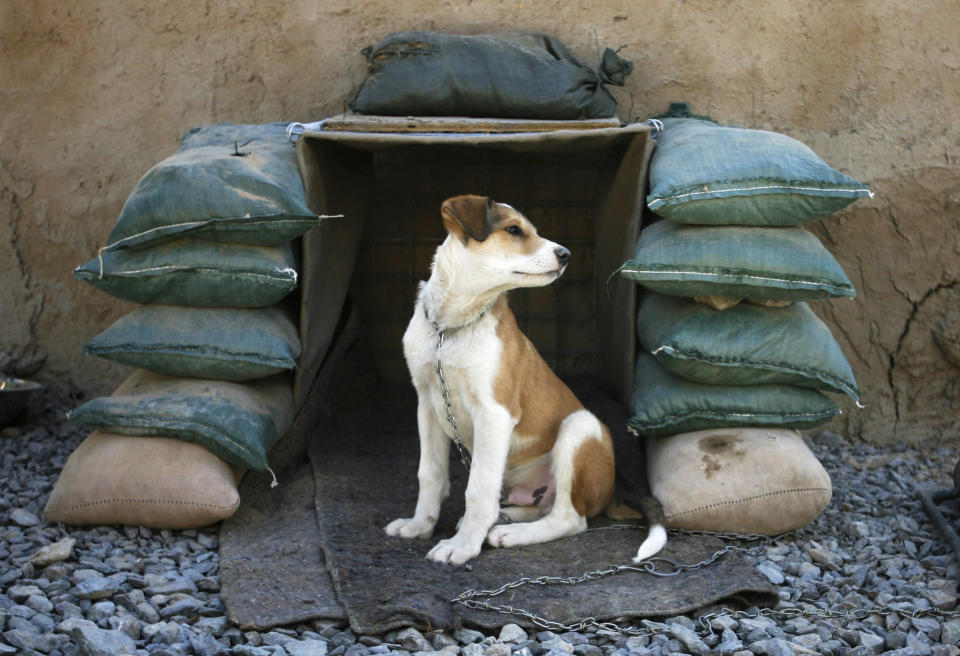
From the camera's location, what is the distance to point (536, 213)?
6.16m

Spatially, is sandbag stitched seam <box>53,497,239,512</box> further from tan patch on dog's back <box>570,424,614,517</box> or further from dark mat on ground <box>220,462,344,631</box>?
tan patch on dog's back <box>570,424,614,517</box>

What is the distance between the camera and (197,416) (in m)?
4.17

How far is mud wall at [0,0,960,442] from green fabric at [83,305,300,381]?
180 cm

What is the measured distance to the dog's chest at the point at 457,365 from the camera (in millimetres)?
3916

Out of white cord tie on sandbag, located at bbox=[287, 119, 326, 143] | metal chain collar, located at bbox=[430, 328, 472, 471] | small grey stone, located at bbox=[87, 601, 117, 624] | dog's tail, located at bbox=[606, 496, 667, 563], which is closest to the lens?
small grey stone, located at bbox=[87, 601, 117, 624]

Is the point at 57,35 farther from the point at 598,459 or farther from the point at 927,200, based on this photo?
the point at 927,200

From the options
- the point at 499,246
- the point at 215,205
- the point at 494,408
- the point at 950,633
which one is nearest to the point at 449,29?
the point at 215,205

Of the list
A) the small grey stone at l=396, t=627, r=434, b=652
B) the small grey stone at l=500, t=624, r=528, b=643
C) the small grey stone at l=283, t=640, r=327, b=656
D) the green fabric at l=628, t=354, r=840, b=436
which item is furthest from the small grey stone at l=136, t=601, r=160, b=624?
the green fabric at l=628, t=354, r=840, b=436

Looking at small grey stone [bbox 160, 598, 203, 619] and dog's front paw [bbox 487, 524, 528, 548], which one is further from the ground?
small grey stone [bbox 160, 598, 203, 619]

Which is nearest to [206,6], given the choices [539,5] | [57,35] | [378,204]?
[57,35]

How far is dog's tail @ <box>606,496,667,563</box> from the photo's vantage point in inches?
151

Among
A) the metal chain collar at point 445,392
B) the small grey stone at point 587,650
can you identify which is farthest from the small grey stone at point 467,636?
the metal chain collar at point 445,392

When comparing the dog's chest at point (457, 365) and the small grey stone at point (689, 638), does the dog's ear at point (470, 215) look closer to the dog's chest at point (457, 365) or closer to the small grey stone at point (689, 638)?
the dog's chest at point (457, 365)

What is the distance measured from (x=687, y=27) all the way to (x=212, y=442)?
150 inches
